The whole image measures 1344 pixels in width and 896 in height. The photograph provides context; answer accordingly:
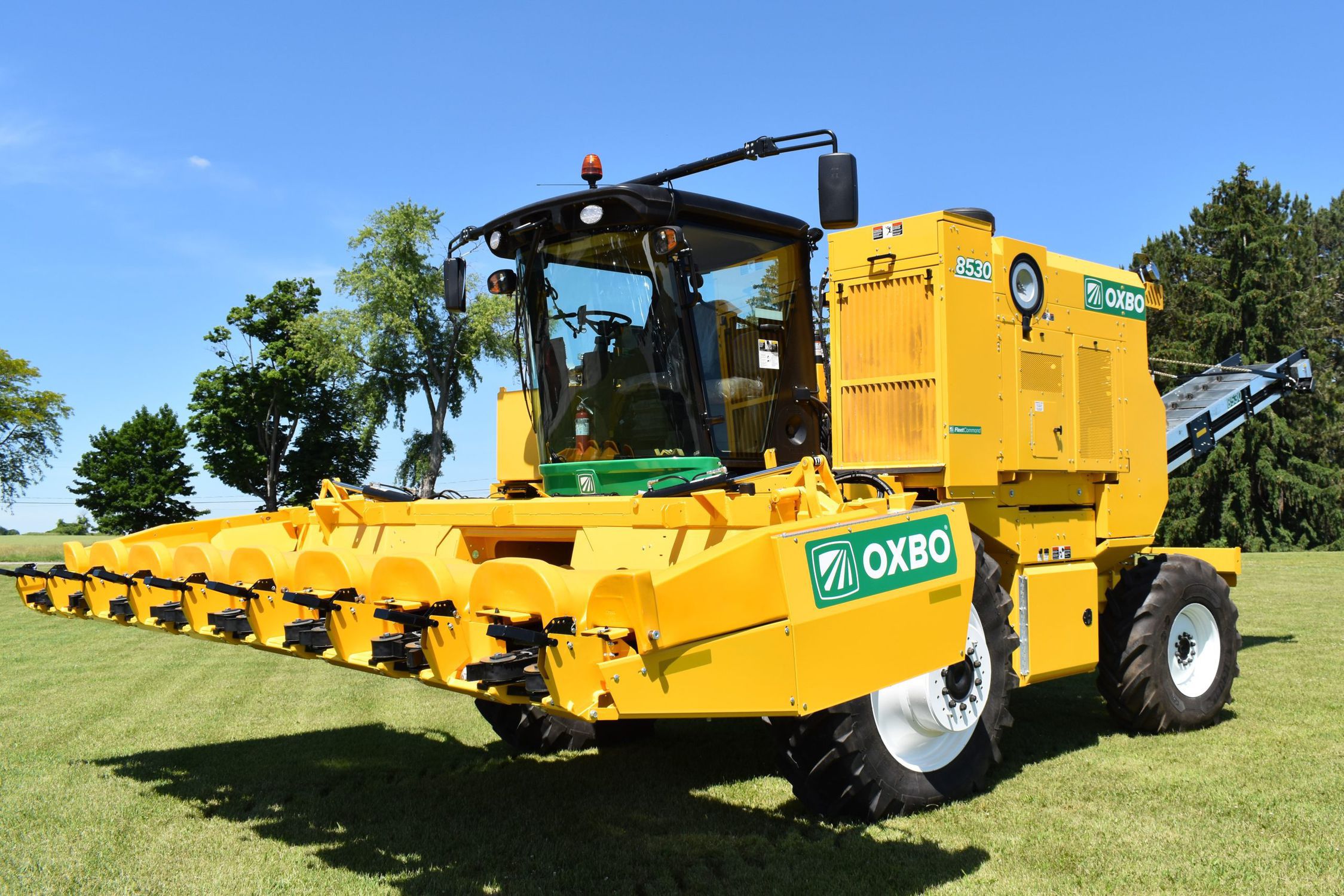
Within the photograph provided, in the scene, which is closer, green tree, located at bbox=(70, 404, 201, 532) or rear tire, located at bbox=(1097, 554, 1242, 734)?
rear tire, located at bbox=(1097, 554, 1242, 734)

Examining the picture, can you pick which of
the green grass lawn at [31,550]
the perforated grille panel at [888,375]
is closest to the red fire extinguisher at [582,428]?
the perforated grille panel at [888,375]

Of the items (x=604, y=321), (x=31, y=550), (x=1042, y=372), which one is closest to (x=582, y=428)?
(x=604, y=321)

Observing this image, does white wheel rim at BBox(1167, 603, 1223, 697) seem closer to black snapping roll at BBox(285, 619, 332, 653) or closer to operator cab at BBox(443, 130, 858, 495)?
operator cab at BBox(443, 130, 858, 495)

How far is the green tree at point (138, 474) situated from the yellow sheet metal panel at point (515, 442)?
4822 centimetres

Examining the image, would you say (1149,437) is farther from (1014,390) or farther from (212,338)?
(212,338)

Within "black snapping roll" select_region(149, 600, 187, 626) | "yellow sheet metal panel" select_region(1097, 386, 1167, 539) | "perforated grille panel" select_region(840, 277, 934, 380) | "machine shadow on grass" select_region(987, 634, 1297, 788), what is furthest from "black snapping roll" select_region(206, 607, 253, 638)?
"yellow sheet metal panel" select_region(1097, 386, 1167, 539)

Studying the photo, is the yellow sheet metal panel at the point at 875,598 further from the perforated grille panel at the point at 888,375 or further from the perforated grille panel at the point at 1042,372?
the perforated grille panel at the point at 1042,372

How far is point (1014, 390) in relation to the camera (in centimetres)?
648

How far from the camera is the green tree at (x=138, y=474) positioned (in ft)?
172

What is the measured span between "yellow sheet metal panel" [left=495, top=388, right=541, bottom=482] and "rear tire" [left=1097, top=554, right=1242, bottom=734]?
3.90 m

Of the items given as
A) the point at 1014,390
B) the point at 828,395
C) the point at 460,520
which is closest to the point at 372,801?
the point at 460,520

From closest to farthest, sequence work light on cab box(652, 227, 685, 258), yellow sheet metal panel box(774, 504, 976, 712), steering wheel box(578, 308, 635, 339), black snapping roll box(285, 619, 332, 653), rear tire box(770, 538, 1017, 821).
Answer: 1. yellow sheet metal panel box(774, 504, 976, 712)
2. black snapping roll box(285, 619, 332, 653)
3. rear tire box(770, 538, 1017, 821)
4. work light on cab box(652, 227, 685, 258)
5. steering wheel box(578, 308, 635, 339)

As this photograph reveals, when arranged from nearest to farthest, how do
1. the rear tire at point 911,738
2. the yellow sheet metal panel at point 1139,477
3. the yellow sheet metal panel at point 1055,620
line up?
the rear tire at point 911,738
the yellow sheet metal panel at point 1055,620
the yellow sheet metal panel at point 1139,477

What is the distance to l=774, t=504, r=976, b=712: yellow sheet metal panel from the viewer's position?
3705 mm
